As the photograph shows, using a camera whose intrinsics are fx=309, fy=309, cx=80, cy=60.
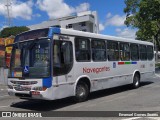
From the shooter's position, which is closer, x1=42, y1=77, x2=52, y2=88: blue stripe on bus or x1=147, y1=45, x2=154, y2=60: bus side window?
x1=42, y1=77, x2=52, y2=88: blue stripe on bus

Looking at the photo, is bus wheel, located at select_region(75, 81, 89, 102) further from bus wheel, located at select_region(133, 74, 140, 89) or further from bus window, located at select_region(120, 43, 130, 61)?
bus wheel, located at select_region(133, 74, 140, 89)

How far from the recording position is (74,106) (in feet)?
37.2

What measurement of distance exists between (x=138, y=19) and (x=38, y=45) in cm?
3020

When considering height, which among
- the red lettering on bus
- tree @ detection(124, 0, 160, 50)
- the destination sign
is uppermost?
tree @ detection(124, 0, 160, 50)

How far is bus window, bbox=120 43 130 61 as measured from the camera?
50.9 feet

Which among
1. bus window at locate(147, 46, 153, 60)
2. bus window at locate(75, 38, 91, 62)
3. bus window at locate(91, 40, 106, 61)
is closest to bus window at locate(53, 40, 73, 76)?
bus window at locate(75, 38, 91, 62)

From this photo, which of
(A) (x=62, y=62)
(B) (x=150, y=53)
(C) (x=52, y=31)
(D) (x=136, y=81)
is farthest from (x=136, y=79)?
(C) (x=52, y=31)

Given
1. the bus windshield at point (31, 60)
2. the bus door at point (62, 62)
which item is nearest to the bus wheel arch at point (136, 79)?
the bus door at point (62, 62)

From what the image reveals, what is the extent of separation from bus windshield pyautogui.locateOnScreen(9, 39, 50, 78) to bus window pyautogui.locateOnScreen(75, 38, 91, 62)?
5.30ft

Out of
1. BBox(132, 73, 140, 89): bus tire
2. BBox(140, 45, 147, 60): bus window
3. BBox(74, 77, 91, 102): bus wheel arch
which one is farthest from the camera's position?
BBox(140, 45, 147, 60): bus window

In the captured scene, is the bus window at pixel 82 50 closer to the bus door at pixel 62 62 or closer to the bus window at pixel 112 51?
the bus door at pixel 62 62

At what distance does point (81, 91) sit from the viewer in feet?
40.6

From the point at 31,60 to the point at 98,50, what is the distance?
3492 millimetres

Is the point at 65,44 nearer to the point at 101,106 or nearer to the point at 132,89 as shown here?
the point at 101,106
